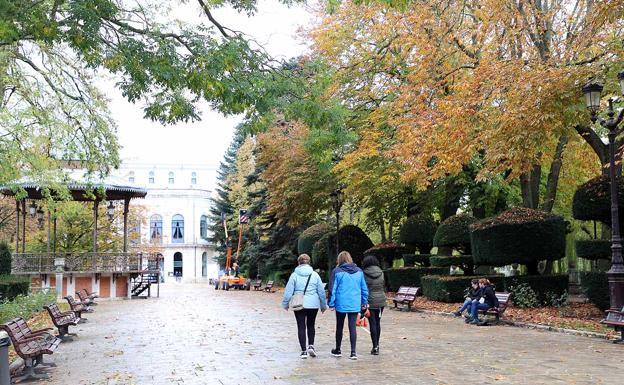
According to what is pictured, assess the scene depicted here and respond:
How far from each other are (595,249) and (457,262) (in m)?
7.28

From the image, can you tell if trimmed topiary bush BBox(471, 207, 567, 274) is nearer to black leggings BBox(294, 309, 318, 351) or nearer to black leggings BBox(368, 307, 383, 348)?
black leggings BBox(368, 307, 383, 348)

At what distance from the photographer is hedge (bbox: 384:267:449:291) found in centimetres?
2445

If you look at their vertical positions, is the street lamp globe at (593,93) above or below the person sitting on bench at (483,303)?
above

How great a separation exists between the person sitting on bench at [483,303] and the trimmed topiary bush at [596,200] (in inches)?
123

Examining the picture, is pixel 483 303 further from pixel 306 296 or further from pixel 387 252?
pixel 387 252

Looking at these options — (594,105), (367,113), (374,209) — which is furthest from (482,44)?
(374,209)

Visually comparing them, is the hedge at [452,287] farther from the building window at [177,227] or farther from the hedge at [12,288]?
the building window at [177,227]

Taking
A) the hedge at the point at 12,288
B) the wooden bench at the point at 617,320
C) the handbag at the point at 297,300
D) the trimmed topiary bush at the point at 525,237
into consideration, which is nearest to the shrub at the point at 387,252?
the trimmed topiary bush at the point at 525,237

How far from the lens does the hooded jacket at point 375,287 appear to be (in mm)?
10598

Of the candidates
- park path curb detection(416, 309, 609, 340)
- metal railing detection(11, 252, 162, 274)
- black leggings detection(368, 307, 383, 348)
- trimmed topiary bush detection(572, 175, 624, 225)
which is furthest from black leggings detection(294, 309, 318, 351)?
metal railing detection(11, 252, 162, 274)

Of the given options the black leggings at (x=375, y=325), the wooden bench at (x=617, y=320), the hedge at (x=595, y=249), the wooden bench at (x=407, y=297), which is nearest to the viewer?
the black leggings at (x=375, y=325)

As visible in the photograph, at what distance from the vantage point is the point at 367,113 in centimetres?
2475

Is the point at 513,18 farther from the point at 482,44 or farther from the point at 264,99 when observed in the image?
the point at 264,99

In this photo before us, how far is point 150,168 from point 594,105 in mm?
78683
